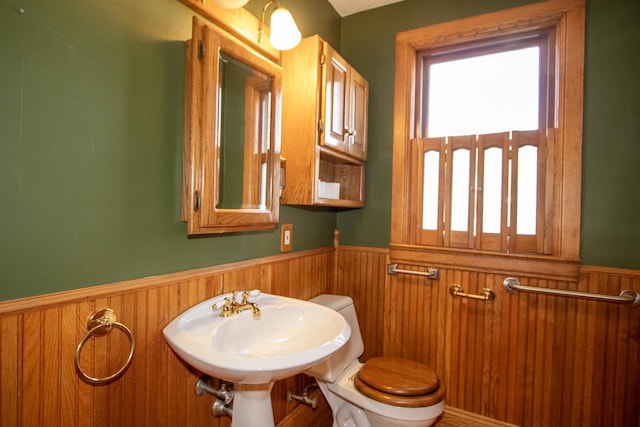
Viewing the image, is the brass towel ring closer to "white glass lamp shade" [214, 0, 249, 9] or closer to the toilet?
the toilet

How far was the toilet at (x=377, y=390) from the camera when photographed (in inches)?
53.5

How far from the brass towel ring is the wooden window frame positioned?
1.46 m

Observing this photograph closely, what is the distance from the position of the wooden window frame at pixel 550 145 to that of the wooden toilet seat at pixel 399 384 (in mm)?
597

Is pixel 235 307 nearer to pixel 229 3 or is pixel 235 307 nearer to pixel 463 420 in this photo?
pixel 229 3

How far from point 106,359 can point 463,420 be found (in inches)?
71.0

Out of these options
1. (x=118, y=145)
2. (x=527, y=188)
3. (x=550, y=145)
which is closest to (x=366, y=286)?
(x=527, y=188)

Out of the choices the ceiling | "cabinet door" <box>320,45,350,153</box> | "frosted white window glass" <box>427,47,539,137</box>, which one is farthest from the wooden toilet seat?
the ceiling

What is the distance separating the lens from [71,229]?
82cm

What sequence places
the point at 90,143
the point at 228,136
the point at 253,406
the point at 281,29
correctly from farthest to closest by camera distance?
the point at 281,29 → the point at 228,136 → the point at 253,406 → the point at 90,143

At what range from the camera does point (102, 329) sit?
87 centimetres

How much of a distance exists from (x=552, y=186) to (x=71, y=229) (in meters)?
1.95

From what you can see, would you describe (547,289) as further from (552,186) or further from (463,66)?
(463,66)

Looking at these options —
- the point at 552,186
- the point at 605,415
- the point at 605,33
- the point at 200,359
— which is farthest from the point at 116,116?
the point at 605,415

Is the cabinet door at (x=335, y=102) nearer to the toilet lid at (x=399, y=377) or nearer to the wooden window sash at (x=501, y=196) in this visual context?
the wooden window sash at (x=501, y=196)
